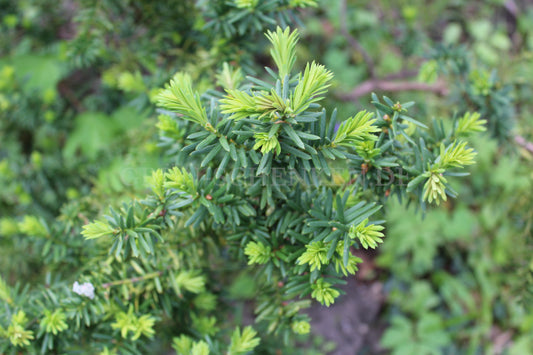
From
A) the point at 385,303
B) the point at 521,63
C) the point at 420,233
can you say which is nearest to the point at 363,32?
the point at 521,63

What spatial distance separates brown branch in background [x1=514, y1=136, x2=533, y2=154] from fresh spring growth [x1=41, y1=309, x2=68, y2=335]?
214 cm

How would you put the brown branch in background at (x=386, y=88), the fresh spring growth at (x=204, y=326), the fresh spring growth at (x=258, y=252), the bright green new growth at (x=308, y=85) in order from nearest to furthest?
the bright green new growth at (x=308, y=85), the fresh spring growth at (x=258, y=252), the fresh spring growth at (x=204, y=326), the brown branch in background at (x=386, y=88)

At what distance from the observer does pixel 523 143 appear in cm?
188

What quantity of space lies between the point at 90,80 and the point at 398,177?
2.59 meters

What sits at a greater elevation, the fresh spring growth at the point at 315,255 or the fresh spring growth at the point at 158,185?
the fresh spring growth at the point at 158,185

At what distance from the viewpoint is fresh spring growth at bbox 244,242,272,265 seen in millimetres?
1171

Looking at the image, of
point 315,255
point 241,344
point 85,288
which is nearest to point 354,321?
point 241,344

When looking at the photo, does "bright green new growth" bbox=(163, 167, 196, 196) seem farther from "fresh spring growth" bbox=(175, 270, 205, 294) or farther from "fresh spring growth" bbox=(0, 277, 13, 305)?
"fresh spring growth" bbox=(0, 277, 13, 305)

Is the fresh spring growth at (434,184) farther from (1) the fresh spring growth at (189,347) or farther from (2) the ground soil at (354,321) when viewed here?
(2) the ground soil at (354,321)

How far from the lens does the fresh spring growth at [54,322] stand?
1.22 m

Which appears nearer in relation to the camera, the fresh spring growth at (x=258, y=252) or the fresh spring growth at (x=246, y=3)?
the fresh spring growth at (x=258, y=252)

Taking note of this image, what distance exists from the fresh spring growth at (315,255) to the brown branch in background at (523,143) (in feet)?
4.56

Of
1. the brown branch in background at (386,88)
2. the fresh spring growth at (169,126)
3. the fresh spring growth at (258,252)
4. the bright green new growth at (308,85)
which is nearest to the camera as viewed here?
the bright green new growth at (308,85)

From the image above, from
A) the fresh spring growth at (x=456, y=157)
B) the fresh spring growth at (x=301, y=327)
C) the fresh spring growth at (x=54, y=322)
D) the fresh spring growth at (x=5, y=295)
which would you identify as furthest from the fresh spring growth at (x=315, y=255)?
the fresh spring growth at (x=5, y=295)
